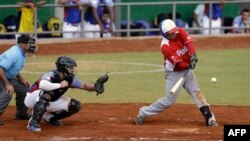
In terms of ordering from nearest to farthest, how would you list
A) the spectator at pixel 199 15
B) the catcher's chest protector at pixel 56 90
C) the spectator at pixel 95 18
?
the catcher's chest protector at pixel 56 90, the spectator at pixel 95 18, the spectator at pixel 199 15

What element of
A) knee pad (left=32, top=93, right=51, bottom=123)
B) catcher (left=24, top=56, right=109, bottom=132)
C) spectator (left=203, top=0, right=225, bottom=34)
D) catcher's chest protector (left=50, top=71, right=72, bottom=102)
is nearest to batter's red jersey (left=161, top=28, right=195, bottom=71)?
catcher (left=24, top=56, right=109, bottom=132)

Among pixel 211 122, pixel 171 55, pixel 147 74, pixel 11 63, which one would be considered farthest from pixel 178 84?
pixel 147 74

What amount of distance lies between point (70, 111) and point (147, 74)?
21.7 ft

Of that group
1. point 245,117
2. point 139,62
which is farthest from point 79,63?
point 245,117

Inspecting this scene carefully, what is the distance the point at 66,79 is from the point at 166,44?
1.64 metres

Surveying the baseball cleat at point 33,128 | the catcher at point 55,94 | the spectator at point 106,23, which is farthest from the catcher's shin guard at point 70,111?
the spectator at point 106,23

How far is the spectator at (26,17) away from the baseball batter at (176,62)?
1033cm

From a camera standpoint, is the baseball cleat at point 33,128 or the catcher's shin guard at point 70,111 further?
Result: the catcher's shin guard at point 70,111

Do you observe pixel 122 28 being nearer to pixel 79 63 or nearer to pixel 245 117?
pixel 79 63

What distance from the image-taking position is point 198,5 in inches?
1013

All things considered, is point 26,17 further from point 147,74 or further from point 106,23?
point 147,74

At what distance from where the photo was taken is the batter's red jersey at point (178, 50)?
41.1ft

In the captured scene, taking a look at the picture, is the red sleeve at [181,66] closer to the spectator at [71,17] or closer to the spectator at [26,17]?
the spectator at [26,17]

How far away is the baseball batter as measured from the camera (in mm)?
12531
